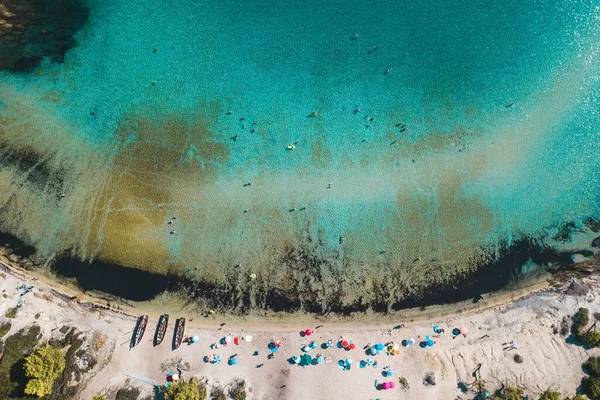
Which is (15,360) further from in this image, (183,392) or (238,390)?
(238,390)

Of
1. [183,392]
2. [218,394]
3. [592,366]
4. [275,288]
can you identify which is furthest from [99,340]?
[592,366]

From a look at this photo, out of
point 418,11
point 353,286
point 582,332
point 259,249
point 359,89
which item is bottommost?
point 582,332

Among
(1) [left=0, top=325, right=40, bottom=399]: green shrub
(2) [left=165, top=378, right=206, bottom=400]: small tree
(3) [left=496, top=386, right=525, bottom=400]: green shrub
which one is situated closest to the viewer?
(2) [left=165, top=378, right=206, bottom=400]: small tree

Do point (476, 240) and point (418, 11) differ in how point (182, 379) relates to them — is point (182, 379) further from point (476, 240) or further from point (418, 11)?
point (418, 11)

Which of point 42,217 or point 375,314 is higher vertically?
point 42,217

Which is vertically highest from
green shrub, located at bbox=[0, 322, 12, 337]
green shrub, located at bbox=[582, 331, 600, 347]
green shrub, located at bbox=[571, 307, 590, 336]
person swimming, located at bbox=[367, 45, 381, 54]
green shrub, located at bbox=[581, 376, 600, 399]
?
person swimming, located at bbox=[367, 45, 381, 54]

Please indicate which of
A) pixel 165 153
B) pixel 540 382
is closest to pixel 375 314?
pixel 540 382

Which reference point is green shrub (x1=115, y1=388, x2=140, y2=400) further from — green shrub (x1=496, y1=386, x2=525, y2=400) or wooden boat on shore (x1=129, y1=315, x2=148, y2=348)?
green shrub (x1=496, y1=386, x2=525, y2=400)

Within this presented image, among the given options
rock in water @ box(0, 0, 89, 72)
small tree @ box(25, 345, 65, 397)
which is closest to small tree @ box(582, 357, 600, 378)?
small tree @ box(25, 345, 65, 397)
